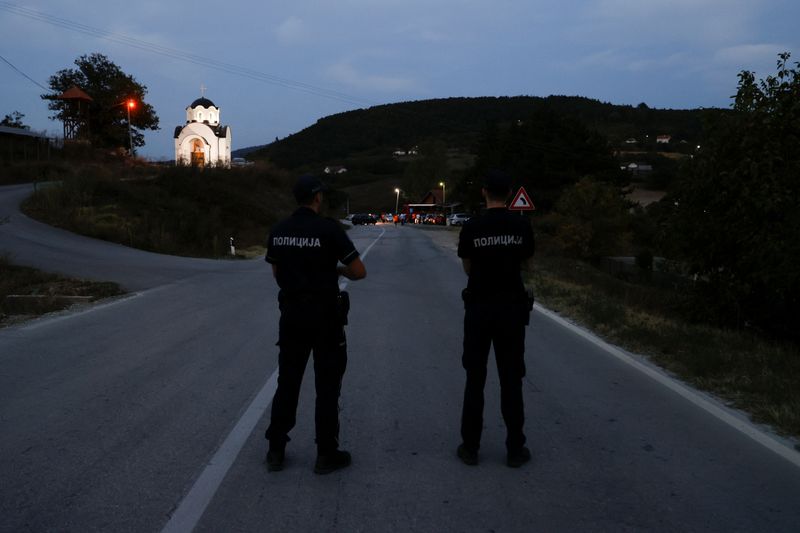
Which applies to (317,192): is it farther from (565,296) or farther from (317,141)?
(317,141)

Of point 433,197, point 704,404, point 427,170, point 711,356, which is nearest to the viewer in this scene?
point 704,404

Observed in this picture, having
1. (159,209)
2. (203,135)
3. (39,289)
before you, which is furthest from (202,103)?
(39,289)

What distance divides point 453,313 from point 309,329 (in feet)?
25.7

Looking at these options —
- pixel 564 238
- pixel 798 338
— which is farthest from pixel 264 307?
pixel 564 238

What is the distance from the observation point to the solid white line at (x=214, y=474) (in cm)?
373

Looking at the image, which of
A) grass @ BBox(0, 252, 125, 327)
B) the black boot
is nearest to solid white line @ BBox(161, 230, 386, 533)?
the black boot

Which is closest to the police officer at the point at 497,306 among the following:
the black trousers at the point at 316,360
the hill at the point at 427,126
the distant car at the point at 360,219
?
the black trousers at the point at 316,360

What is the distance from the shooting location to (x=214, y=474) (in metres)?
4.38

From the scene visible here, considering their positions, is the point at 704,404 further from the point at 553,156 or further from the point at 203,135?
the point at 203,135

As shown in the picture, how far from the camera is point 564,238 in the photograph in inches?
1510

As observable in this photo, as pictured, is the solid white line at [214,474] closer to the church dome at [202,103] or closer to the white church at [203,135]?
the white church at [203,135]

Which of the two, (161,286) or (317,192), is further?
(161,286)

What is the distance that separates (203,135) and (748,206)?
2660 inches

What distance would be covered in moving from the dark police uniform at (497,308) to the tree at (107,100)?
66991 mm
